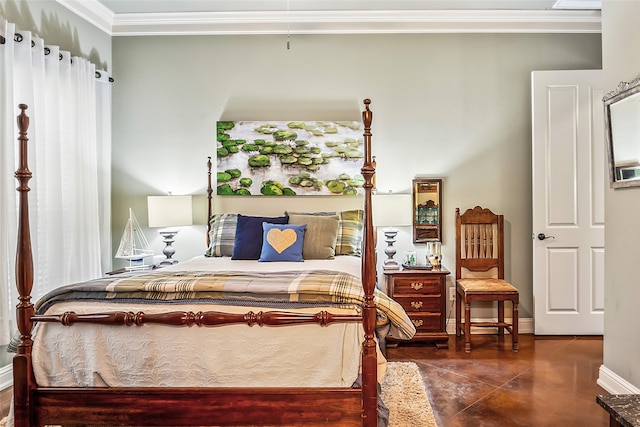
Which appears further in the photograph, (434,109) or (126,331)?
(434,109)

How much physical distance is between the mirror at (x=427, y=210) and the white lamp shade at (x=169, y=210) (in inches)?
81.9

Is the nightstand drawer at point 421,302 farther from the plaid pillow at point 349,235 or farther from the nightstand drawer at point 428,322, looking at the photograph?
the plaid pillow at point 349,235

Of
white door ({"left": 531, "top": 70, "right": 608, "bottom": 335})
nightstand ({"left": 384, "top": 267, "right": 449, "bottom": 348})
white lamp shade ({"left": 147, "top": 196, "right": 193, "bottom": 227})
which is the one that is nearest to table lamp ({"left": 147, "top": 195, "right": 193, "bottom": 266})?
white lamp shade ({"left": 147, "top": 196, "right": 193, "bottom": 227})

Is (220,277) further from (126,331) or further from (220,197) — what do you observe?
(220,197)

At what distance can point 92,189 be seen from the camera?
3.75 m

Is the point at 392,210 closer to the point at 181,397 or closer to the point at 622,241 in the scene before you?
the point at 622,241

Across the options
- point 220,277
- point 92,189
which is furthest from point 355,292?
point 92,189

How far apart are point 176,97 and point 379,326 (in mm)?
3109

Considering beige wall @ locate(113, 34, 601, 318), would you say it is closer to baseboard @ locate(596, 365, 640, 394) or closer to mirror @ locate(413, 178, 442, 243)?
mirror @ locate(413, 178, 442, 243)

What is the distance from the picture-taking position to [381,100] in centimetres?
410

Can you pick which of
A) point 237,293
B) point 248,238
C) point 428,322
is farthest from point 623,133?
point 248,238

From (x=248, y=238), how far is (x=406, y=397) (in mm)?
1647

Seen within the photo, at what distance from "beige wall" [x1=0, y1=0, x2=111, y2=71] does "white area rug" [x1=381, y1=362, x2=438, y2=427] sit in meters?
3.53

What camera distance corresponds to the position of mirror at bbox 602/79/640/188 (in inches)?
100
